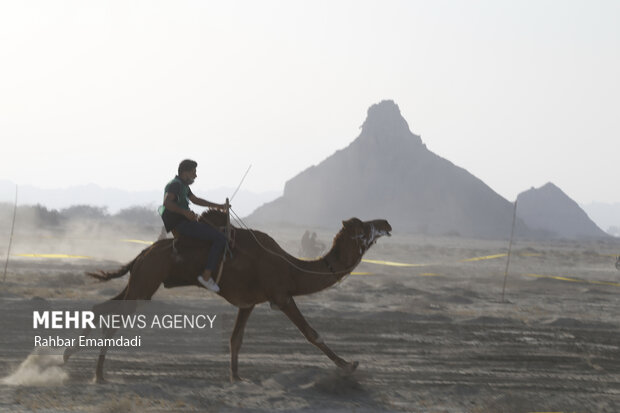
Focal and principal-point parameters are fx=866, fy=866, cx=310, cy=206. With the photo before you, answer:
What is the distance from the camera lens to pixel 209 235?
1097 centimetres

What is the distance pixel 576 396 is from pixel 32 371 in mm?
7297

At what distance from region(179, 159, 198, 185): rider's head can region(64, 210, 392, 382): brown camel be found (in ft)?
1.71

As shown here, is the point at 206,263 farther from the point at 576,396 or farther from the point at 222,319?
the point at 222,319

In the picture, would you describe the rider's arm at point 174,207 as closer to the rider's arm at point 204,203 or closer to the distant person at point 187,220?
the distant person at point 187,220

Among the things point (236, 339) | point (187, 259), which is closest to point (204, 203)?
point (187, 259)

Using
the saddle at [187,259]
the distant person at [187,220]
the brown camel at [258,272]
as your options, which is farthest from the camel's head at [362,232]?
the distant person at [187,220]

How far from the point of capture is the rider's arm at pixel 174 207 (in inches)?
431

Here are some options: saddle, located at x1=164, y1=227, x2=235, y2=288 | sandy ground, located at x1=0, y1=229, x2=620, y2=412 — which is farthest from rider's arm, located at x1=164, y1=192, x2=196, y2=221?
sandy ground, located at x1=0, y1=229, x2=620, y2=412

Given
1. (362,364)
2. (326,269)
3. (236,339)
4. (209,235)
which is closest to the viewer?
(209,235)

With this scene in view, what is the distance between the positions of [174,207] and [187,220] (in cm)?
26

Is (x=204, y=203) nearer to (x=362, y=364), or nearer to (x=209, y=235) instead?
(x=209, y=235)

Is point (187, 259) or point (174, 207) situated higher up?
point (174, 207)

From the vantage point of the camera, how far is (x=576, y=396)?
1159 cm

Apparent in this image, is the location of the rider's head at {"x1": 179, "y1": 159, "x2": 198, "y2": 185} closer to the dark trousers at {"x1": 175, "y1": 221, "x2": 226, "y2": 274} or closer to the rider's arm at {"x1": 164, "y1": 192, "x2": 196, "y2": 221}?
the rider's arm at {"x1": 164, "y1": 192, "x2": 196, "y2": 221}
